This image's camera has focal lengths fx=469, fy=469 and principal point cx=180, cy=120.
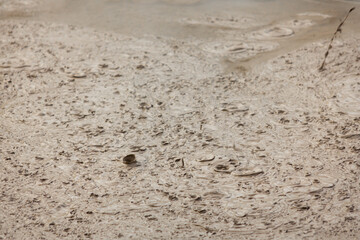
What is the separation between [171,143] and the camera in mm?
1969

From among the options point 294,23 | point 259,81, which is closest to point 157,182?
point 259,81

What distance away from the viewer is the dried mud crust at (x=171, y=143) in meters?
1.60

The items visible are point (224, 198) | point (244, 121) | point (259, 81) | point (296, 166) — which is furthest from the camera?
point (259, 81)

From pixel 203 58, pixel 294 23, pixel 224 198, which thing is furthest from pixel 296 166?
pixel 294 23

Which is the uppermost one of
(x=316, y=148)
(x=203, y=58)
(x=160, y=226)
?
(x=203, y=58)

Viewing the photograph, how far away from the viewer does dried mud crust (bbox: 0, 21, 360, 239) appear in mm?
1598

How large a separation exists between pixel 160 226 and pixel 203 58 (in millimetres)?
1222

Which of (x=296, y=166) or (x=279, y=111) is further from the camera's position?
(x=279, y=111)

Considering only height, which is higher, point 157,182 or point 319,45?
point 319,45

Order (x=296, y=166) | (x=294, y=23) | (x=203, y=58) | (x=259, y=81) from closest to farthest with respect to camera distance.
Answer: (x=296, y=166) < (x=259, y=81) < (x=203, y=58) < (x=294, y=23)

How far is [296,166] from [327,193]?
18 cm

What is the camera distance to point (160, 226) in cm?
158

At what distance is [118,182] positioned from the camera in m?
1.78

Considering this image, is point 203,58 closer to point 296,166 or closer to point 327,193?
point 296,166
